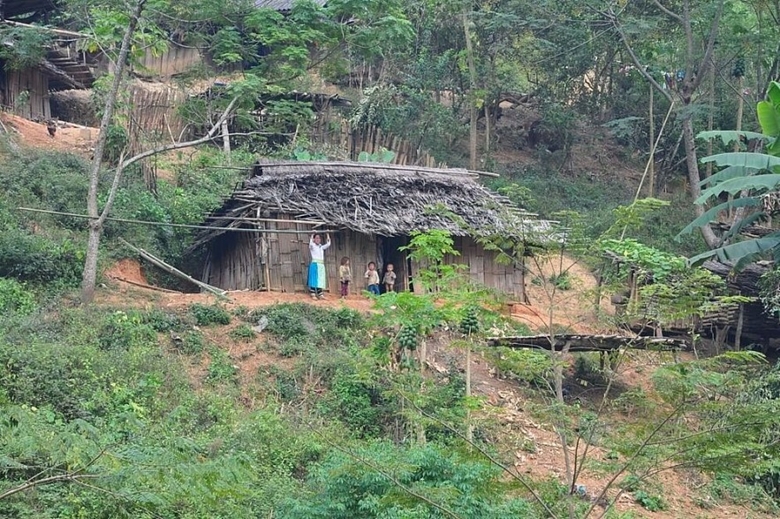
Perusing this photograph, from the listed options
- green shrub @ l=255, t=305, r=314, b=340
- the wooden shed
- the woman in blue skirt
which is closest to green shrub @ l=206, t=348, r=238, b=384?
green shrub @ l=255, t=305, r=314, b=340

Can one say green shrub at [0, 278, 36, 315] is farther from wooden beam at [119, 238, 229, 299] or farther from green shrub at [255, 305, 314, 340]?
green shrub at [255, 305, 314, 340]

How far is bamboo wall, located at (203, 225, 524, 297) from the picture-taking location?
16422mm

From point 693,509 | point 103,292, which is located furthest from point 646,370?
point 103,292

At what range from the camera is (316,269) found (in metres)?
16.0

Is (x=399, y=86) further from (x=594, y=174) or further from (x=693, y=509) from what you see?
(x=693, y=509)

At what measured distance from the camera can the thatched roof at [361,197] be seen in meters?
16.1

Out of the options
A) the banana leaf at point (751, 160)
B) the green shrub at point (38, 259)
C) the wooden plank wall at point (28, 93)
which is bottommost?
the green shrub at point (38, 259)

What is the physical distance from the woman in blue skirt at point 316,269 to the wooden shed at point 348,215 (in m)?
0.29


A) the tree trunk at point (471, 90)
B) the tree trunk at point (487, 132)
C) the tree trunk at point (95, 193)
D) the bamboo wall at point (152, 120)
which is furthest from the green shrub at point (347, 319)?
the tree trunk at point (487, 132)

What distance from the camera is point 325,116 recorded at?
2369 cm

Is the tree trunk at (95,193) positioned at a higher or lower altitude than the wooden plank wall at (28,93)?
lower

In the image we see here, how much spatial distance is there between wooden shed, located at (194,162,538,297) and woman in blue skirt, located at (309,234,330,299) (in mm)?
287

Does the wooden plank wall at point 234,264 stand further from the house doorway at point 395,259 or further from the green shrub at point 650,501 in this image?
Answer: the green shrub at point 650,501

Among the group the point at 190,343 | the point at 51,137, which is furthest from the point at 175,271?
the point at 51,137
